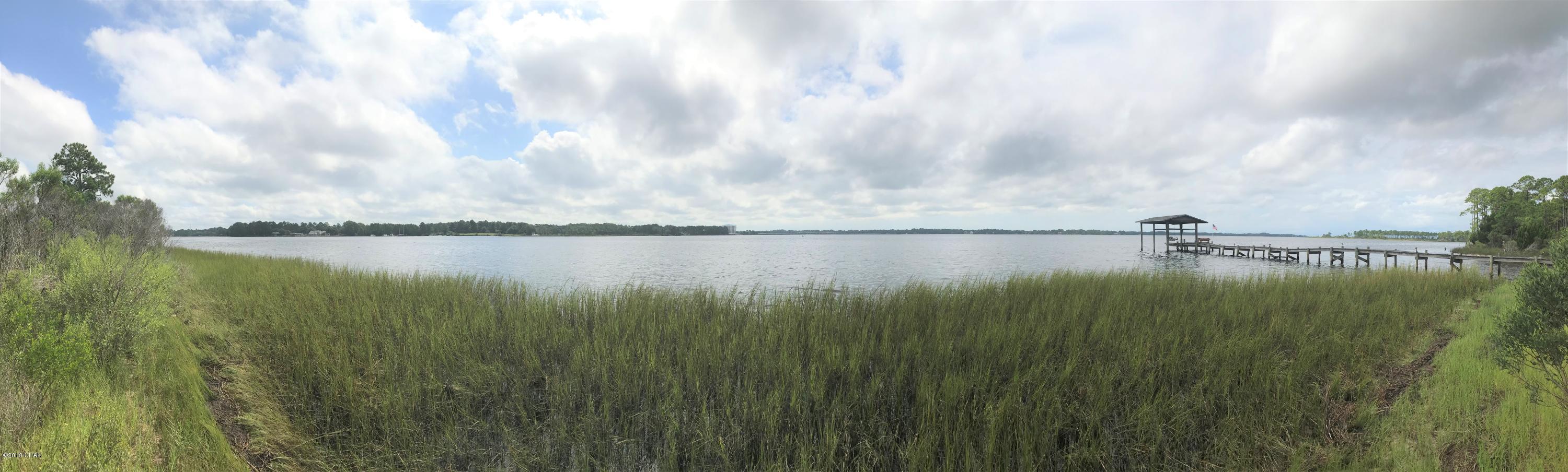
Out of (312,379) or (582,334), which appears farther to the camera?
(582,334)

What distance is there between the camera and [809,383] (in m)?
4.83

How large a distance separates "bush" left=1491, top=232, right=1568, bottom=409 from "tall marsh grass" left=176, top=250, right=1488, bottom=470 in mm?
1110

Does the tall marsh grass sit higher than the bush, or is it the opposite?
the bush

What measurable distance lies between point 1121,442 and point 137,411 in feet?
25.7

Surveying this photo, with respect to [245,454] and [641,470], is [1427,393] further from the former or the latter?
[245,454]

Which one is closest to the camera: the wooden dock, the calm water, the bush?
the bush

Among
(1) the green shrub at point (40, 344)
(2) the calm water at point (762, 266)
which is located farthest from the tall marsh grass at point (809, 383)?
(2) the calm water at point (762, 266)

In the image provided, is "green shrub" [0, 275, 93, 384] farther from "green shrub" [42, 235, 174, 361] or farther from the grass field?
the grass field

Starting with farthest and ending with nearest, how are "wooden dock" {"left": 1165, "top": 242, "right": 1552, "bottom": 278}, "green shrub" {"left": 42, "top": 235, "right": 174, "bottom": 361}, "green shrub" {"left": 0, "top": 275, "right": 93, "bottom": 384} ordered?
1. "wooden dock" {"left": 1165, "top": 242, "right": 1552, "bottom": 278}
2. "green shrub" {"left": 42, "top": 235, "right": 174, "bottom": 361}
3. "green shrub" {"left": 0, "top": 275, "right": 93, "bottom": 384}

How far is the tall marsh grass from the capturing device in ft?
13.3

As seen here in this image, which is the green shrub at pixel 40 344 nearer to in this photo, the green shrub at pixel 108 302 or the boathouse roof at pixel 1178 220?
the green shrub at pixel 108 302

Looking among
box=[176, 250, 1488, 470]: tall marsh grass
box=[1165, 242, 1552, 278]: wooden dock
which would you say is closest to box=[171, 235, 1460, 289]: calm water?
box=[1165, 242, 1552, 278]: wooden dock

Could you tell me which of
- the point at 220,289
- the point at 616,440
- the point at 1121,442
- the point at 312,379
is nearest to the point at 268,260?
the point at 220,289

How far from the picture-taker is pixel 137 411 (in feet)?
13.2
